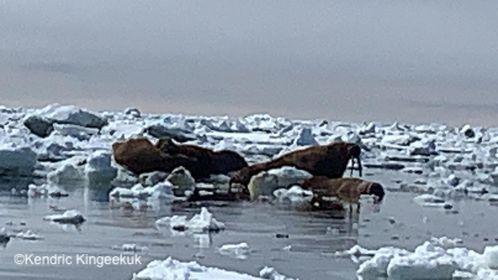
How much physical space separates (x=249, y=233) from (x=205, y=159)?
25.2 ft

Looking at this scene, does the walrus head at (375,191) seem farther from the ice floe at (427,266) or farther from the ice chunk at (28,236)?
the ice floe at (427,266)

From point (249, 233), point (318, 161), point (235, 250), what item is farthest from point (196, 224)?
point (318, 161)

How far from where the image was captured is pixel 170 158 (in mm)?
18156

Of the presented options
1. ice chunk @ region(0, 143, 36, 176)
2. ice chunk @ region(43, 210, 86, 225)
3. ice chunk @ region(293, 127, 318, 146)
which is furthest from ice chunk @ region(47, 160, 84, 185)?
ice chunk @ region(293, 127, 318, 146)

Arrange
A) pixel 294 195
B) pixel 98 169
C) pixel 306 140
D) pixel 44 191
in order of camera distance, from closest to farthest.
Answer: pixel 44 191 < pixel 294 195 < pixel 98 169 < pixel 306 140

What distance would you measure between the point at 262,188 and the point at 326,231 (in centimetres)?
530

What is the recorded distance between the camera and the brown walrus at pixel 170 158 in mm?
17984

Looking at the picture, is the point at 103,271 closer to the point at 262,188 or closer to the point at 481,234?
the point at 481,234

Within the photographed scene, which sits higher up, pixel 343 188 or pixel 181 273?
pixel 343 188

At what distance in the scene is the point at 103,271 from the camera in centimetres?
809

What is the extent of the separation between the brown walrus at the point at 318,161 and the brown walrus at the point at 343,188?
0.85 meters

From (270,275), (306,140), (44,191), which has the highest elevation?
(306,140)

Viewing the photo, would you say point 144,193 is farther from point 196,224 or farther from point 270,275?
point 270,275

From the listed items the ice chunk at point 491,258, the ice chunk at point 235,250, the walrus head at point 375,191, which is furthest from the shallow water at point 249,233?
the ice chunk at point 491,258
